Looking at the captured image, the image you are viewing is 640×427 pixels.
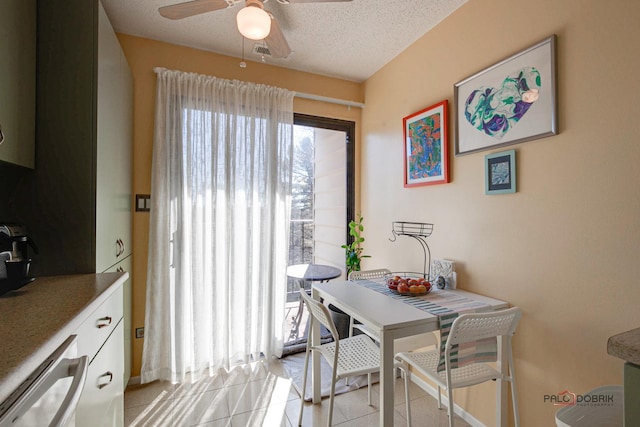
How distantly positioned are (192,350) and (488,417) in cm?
203

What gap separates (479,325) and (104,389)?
1.57 metres

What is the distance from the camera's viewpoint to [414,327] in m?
1.33

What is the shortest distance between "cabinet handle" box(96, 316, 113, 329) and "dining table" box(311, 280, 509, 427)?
106 cm

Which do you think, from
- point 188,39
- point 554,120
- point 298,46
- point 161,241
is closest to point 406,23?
point 298,46

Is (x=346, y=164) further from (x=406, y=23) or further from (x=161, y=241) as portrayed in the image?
(x=161, y=241)

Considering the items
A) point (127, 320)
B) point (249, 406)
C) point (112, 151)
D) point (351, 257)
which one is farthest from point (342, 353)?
point (112, 151)

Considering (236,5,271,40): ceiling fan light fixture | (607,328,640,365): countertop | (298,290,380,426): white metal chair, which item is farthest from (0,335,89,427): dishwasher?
(236,5,271,40): ceiling fan light fixture

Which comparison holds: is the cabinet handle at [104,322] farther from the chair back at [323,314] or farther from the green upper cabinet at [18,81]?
the chair back at [323,314]

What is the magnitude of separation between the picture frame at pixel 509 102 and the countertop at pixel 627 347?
3.28ft

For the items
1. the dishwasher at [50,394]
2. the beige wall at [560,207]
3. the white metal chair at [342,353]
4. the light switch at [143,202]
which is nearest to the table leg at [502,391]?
the beige wall at [560,207]

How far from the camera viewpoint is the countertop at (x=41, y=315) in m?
0.66

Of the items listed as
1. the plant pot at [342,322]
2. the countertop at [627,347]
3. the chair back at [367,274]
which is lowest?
the plant pot at [342,322]

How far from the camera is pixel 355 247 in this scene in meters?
2.89

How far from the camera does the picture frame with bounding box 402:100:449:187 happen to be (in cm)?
197
